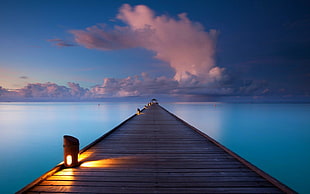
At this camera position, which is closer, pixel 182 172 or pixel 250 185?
pixel 250 185

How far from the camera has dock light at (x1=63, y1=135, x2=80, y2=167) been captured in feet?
9.96

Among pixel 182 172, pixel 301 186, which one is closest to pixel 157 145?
pixel 182 172

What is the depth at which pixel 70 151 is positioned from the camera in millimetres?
3090

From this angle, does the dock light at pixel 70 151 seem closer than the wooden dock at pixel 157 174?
No

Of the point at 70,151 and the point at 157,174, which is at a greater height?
the point at 70,151

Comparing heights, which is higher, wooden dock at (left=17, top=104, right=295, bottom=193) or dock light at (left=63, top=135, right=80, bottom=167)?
dock light at (left=63, top=135, right=80, bottom=167)

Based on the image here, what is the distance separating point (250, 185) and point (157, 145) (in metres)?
2.68

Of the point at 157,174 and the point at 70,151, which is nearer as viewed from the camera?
the point at 157,174

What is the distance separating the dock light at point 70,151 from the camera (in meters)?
3.04

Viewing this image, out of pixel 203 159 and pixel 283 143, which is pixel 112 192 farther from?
pixel 283 143

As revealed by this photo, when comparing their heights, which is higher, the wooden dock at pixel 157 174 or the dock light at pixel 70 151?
the dock light at pixel 70 151

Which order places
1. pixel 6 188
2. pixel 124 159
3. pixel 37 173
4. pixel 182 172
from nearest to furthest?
pixel 182 172 < pixel 124 159 < pixel 6 188 < pixel 37 173

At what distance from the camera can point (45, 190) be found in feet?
7.81

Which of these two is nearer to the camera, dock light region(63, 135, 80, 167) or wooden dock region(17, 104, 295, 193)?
wooden dock region(17, 104, 295, 193)
